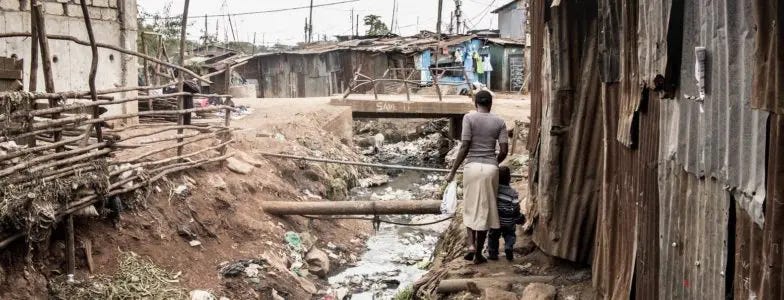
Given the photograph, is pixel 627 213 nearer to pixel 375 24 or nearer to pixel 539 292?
pixel 539 292

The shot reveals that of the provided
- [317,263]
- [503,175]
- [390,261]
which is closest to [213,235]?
[317,263]

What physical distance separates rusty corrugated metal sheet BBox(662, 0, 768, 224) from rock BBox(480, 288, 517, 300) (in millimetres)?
2158

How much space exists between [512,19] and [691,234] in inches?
1239

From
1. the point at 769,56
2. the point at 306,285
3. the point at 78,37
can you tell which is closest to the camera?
the point at 769,56

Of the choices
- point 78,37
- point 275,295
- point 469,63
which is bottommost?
point 275,295

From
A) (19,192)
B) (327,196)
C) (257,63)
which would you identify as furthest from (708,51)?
(257,63)

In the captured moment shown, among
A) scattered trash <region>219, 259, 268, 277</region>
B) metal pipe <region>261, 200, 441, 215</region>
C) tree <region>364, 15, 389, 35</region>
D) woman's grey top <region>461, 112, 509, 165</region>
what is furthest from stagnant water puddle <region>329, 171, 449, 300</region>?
tree <region>364, 15, 389, 35</region>

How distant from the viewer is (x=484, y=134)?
5.56 m

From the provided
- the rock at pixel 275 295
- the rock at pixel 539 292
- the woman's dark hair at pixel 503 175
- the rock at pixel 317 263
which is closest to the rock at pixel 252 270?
the rock at pixel 275 295

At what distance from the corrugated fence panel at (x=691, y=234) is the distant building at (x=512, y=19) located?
28.8 meters

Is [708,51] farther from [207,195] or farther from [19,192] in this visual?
[207,195]

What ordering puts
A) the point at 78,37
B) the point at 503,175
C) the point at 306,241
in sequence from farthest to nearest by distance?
the point at 78,37
the point at 306,241
the point at 503,175

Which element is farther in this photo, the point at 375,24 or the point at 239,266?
the point at 375,24

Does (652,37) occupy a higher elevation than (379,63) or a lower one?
lower
